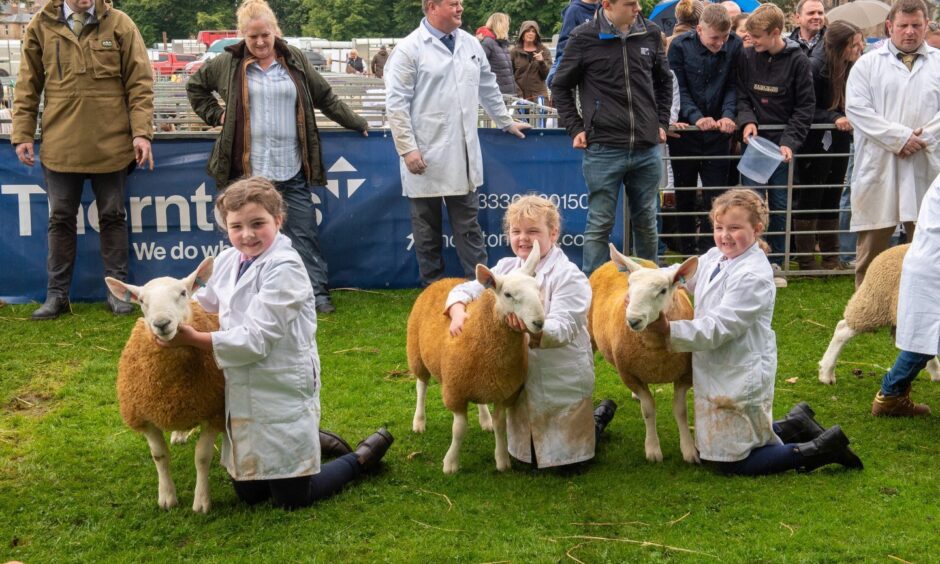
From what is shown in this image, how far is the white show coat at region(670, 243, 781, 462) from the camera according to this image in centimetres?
455

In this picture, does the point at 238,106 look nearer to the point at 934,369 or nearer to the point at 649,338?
the point at 649,338

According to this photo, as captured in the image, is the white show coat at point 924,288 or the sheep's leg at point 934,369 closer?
the white show coat at point 924,288

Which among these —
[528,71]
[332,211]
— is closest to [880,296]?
[332,211]

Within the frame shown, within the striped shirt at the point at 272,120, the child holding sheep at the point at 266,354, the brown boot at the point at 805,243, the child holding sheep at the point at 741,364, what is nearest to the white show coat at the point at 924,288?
the child holding sheep at the point at 741,364

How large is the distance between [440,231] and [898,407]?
3865 millimetres

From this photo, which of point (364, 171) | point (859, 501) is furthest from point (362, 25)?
point (859, 501)

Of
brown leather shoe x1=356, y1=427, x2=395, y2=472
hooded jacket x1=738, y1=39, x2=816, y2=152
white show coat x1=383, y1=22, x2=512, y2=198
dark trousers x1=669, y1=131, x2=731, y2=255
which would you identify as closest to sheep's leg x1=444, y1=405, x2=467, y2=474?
brown leather shoe x1=356, y1=427, x2=395, y2=472

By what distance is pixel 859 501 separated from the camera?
4426 millimetres

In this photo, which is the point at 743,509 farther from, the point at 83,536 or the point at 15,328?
the point at 15,328

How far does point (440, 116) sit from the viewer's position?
311 inches

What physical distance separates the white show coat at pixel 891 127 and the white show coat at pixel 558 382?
372cm

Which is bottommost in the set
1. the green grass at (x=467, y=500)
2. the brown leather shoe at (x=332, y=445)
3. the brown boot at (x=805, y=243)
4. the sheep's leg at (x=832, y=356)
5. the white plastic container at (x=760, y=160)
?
the green grass at (x=467, y=500)

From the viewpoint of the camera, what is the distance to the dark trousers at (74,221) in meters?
7.75

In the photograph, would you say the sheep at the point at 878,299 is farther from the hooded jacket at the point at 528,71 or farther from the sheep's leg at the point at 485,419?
the hooded jacket at the point at 528,71
